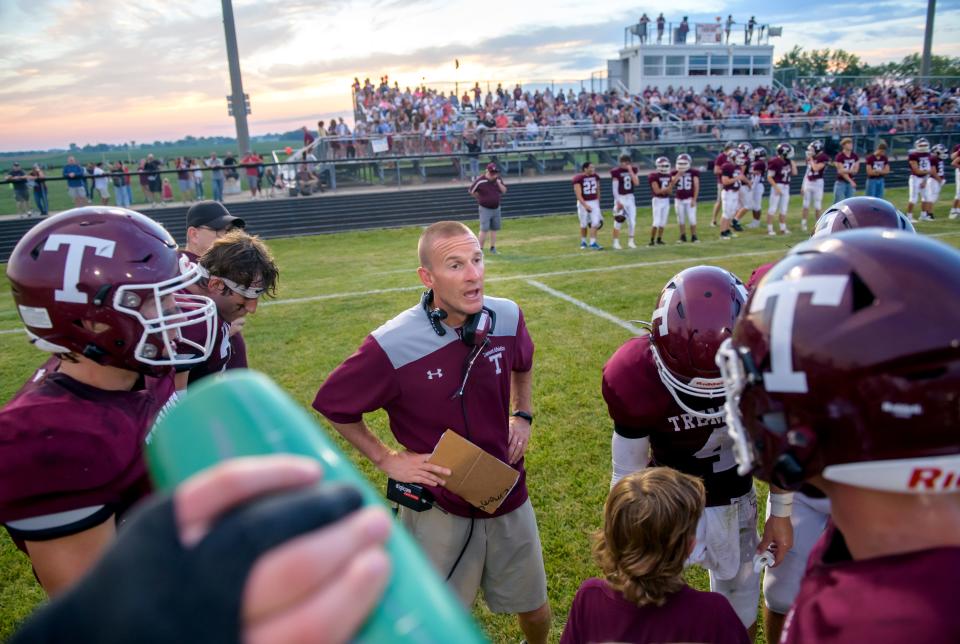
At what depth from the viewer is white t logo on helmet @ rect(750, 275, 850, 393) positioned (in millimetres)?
1353

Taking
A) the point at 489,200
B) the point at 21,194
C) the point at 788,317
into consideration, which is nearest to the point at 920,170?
the point at 489,200

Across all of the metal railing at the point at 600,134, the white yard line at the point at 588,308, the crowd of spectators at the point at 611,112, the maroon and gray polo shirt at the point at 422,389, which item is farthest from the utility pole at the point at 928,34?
the maroon and gray polo shirt at the point at 422,389

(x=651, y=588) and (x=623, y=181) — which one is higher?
(x=623, y=181)

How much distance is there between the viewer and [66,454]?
2098 millimetres

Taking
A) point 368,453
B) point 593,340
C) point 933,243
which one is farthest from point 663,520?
point 593,340

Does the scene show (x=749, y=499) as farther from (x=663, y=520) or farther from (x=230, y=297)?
(x=230, y=297)

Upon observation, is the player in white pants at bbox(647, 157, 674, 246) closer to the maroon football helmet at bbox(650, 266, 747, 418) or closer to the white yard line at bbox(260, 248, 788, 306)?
the white yard line at bbox(260, 248, 788, 306)

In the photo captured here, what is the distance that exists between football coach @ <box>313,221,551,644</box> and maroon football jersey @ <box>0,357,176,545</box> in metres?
0.99

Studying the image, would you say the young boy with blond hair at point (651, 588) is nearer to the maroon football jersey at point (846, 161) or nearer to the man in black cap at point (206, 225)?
the man in black cap at point (206, 225)

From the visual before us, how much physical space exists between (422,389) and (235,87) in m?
24.6

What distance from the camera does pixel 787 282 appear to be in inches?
56.0

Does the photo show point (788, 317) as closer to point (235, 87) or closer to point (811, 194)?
point (811, 194)

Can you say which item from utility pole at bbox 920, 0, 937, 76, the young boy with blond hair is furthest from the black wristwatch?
utility pole at bbox 920, 0, 937, 76

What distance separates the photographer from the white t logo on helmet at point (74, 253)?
245 centimetres
